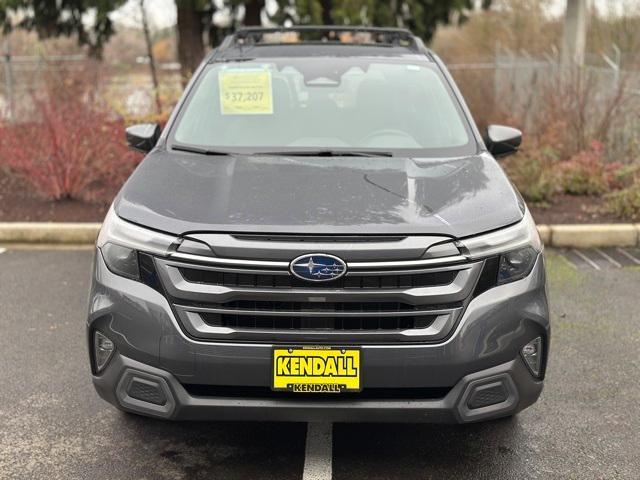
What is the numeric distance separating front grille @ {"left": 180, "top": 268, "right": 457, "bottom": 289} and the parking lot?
86 centimetres

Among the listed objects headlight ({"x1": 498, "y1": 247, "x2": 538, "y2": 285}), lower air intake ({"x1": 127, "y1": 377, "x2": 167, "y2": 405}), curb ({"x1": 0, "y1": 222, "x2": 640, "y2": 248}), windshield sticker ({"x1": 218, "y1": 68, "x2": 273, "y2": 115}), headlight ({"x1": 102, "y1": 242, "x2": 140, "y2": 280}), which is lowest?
curb ({"x1": 0, "y1": 222, "x2": 640, "y2": 248})

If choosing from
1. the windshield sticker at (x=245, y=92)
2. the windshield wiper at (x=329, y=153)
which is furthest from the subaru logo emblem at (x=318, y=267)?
the windshield sticker at (x=245, y=92)

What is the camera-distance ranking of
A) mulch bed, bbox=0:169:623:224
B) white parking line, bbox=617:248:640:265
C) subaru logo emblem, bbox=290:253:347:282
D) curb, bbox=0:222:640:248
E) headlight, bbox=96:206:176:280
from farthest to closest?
mulch bed, bbox=0:169:623:224
curb, bbox=0:222:640:248
white parking line, bbox=617:248:640:265
headlight, bbox=96:206:176:280
subaru logo emblem, bbox=290:253:347:282

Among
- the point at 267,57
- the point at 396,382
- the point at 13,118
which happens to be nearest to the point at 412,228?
the point at 396,382

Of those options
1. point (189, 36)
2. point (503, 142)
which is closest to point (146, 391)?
point (503, 142)

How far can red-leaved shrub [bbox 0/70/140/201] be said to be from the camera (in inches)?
311

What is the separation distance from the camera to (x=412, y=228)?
3.07m

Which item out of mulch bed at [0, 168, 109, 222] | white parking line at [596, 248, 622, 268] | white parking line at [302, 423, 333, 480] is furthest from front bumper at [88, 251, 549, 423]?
mulch bed at [0, 168, 109, 222]

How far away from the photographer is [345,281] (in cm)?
300

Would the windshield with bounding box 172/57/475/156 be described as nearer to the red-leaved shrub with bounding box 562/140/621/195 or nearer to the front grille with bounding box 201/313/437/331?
the front grille with bounding box 201/313/437/331

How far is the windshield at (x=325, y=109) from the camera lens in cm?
429

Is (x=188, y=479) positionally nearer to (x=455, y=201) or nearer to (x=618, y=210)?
(x=455, y=201)

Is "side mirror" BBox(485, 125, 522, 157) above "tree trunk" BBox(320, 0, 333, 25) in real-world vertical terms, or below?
above

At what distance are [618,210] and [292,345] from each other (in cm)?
559
